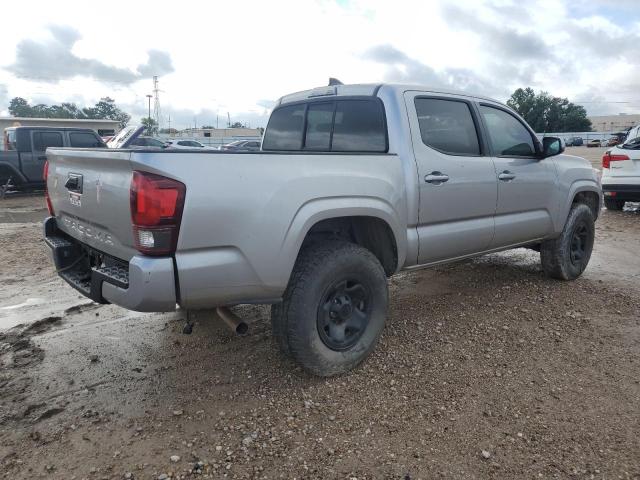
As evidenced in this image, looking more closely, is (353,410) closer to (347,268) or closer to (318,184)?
(347,268)

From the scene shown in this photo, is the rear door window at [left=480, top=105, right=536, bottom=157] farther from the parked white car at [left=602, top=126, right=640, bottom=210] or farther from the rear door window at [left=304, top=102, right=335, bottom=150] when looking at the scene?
the parked white car at [left=602, top=126, right=640, bottom=210]

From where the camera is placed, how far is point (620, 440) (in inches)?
106

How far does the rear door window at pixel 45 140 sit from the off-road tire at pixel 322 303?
38.1 feet

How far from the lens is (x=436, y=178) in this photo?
3.71m

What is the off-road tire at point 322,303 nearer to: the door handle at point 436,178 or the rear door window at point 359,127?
the door handle at point 436,178

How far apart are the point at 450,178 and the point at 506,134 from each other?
1156mm

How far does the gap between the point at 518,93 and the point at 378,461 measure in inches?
3688

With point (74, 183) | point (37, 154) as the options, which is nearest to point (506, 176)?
point (74, 183)

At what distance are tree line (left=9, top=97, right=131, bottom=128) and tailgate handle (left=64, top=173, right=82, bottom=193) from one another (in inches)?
3134

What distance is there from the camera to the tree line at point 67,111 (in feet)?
258

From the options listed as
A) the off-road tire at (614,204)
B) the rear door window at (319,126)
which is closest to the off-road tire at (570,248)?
the rear door window at (319,126)

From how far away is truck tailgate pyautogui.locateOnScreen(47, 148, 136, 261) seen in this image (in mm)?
2609

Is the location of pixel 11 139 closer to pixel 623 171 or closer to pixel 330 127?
pixel 330 127

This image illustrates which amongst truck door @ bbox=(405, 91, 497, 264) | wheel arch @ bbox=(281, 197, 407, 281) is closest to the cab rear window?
truck door @ bbox=(405, 91, 497, 264)
